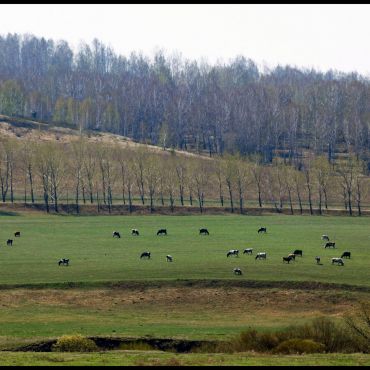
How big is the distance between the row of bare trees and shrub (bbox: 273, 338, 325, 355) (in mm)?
84925

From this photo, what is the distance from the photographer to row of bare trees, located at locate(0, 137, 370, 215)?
12538 centimetres

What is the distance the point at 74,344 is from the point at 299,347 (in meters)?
10.6

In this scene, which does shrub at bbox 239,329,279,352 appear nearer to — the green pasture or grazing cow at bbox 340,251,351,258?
the green pasture

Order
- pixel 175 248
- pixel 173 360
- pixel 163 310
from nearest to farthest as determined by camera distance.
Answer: pixel 173 360
pixel 163 310
pixel 175 248

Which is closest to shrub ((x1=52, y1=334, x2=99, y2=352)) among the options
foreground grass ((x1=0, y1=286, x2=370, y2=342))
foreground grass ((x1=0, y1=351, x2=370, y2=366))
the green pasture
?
foreground grass ((x1=0, y1=286, x2=370, y2=342))

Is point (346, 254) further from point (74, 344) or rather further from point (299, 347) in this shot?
point (74, 344)

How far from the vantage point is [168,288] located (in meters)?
54.8

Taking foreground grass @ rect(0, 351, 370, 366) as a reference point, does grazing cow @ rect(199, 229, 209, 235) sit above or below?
above

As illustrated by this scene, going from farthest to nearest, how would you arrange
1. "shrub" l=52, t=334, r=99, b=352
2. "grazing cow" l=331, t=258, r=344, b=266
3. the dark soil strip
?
"grazing cow" l=331, t=258, r=344, b=266 → the dark soil strip → "shrub" l=52, t=334, r=99, b=352

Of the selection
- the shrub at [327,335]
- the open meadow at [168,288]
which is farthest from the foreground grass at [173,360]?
the shrub at [327,335]

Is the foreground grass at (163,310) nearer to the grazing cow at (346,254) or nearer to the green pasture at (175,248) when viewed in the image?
the green pasture at (175,248)

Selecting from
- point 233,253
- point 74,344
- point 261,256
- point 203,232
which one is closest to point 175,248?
point 233,253

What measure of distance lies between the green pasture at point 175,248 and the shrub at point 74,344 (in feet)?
54.8

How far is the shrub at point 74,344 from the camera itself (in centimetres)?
3812
